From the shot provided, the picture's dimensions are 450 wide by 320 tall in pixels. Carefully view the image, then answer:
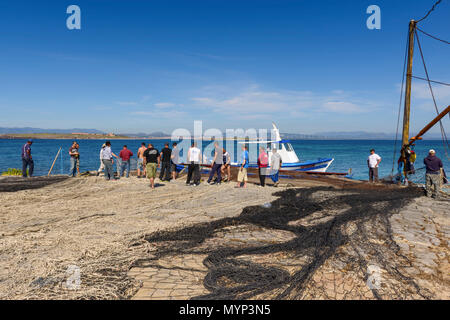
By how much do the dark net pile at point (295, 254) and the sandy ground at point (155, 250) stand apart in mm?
25

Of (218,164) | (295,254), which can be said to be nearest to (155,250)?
(295,254)

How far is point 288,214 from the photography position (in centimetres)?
747

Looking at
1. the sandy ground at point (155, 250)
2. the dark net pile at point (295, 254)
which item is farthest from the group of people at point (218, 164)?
the dark net pile at point (295, 254)

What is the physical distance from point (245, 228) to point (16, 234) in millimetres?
4578

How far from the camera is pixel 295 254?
4.72m

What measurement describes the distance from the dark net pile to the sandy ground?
1.0 inches

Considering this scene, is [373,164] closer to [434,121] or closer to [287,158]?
[434,121]

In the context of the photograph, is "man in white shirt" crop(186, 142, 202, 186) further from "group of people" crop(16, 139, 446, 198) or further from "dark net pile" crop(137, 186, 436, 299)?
"dark net pile" crop(137, 186, 436, 299)

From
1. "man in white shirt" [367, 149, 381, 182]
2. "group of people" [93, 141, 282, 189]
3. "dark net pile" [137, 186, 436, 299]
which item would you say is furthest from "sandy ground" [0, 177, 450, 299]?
"man in white shirt" [367, 149, 381, 182]

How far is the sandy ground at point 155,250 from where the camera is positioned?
3.43 meters

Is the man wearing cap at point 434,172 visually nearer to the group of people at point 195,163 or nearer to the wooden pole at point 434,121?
the wooden pole at point 434,121

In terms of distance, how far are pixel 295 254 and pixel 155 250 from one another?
232 cm

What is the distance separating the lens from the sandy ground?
343 centimetres
